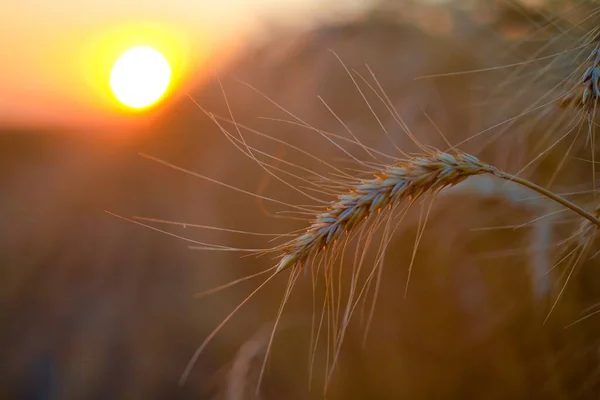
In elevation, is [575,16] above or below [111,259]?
above

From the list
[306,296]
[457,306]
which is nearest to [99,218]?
[306,296]

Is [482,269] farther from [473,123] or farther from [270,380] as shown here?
[270,380]

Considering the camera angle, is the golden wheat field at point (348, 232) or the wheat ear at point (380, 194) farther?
the golden wheat field at point (348, 232)

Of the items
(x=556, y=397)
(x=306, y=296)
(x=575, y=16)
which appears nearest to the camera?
(x=575, y=16)

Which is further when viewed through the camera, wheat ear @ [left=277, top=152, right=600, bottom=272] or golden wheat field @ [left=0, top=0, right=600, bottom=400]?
golden wheat field @ [left=0, top=0, right=600, bottom=400]
